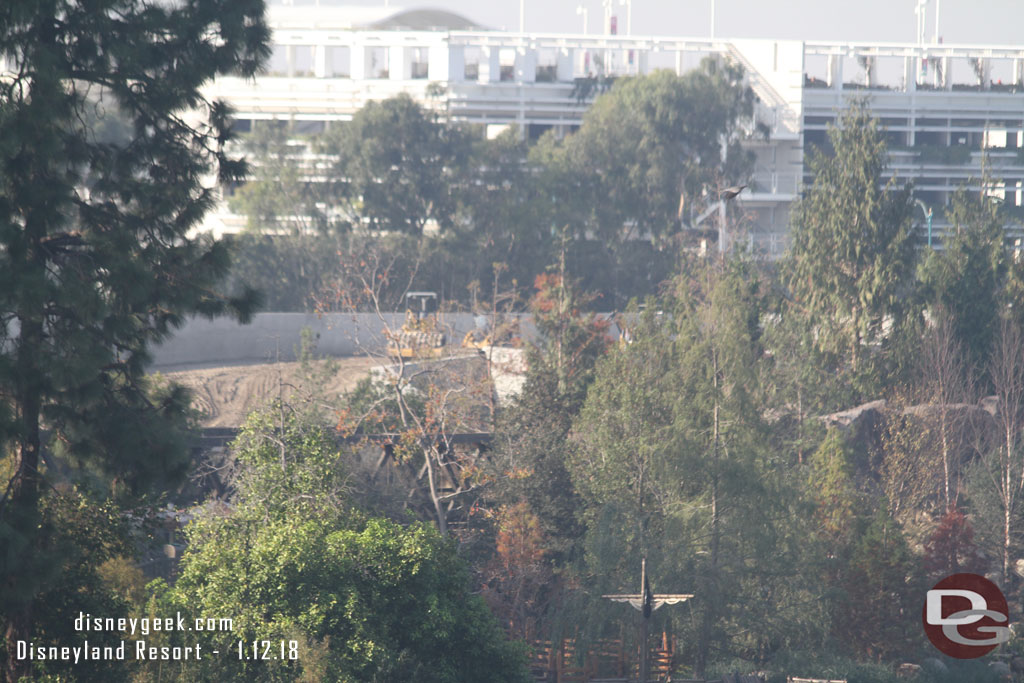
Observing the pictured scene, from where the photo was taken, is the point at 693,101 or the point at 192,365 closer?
the point at 192,365

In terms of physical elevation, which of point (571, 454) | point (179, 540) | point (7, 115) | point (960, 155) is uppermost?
point (960, 155)

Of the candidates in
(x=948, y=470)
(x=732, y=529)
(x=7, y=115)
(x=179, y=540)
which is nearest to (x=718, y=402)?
(x=732, y=529)

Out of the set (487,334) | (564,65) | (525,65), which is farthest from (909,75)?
(487,334)

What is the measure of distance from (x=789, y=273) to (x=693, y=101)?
1876cm

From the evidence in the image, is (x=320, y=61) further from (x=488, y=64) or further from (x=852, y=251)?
(x=852, y=251)

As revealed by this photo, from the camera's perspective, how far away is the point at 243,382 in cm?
4481

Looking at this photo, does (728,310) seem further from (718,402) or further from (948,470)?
(948,470)

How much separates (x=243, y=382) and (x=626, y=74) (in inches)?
1559

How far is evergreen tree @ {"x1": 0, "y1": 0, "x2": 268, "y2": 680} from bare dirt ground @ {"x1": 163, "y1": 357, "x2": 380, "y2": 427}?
25.0m

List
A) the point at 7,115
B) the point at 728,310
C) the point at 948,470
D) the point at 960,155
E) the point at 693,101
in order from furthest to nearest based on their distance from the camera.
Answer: the point at 960,155, the point at 693,101, the point at 948,470, the point at 728,310, the point at 7,115

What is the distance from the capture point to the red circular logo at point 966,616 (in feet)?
95.0

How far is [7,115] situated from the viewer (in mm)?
12953

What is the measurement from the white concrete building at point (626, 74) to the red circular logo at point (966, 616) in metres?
41.0

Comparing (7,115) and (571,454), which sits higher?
(7,115)
